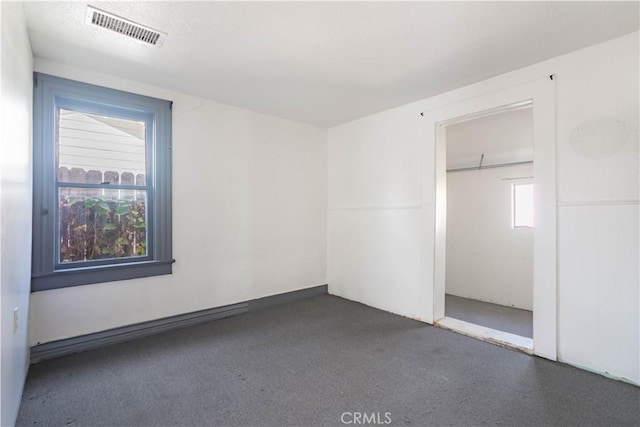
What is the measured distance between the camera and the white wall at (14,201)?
1.42m

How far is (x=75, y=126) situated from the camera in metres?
2.76

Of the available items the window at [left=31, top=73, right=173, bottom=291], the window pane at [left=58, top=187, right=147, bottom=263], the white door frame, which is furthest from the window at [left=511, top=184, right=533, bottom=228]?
the window pane at [left=58, top=187, right=147, bottom=263]

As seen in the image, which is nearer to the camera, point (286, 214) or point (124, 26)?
point (124, 26)

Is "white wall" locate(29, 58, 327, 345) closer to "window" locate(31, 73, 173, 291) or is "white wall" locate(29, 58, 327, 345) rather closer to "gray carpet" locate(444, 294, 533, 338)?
"window" locate(31, 73, 173, 291)

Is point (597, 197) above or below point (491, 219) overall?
above

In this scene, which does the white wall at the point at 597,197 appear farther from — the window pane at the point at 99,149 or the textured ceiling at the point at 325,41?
the window pane at the point at 99,149

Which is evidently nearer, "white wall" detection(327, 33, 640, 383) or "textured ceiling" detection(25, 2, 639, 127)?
"textured ceiling" detection(25, 2, 639, 127)

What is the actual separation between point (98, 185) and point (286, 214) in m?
2.10

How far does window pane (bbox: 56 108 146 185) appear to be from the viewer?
270cm

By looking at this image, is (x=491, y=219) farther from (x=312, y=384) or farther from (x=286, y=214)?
(x=312, y=384)

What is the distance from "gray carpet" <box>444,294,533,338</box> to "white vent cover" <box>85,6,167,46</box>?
3.99 metres

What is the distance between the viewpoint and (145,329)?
2969 millimetres

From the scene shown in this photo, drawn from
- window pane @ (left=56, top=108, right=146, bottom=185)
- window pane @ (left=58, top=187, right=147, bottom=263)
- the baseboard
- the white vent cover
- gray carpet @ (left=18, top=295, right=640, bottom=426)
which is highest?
the white vent cover

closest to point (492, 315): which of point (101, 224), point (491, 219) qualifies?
point (491, 219)
